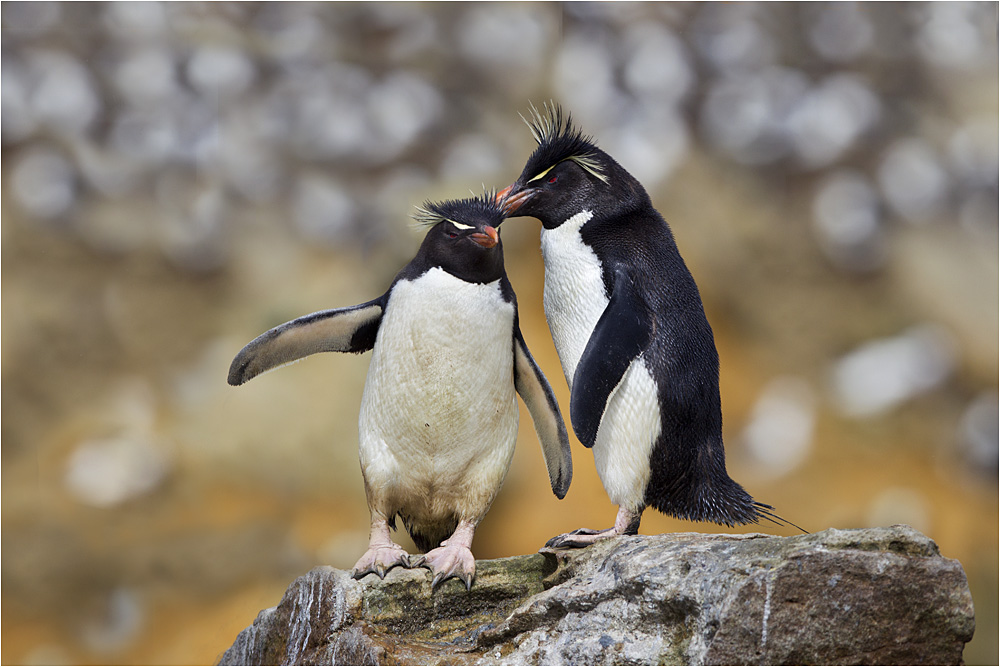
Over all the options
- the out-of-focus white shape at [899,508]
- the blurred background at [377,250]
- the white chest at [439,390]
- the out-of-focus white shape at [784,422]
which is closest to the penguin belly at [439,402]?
the white chest at [439,390]

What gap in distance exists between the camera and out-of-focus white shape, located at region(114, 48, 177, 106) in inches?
144

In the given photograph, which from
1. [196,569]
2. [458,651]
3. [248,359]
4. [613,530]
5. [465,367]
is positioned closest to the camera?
[458,651]

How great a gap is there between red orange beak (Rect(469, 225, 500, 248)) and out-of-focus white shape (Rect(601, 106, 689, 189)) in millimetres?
2104

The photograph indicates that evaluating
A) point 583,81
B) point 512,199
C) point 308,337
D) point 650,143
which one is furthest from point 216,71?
point 512,199

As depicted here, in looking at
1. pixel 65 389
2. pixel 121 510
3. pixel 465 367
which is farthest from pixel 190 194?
pixel 465 367

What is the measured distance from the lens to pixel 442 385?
1808 mm

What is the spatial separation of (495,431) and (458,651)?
1.75 ft

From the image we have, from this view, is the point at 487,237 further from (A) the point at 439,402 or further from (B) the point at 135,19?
(B) the point at 135,19

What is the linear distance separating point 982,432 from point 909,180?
1176 mm

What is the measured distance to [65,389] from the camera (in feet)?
11.5

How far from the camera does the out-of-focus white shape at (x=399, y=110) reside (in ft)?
12.2

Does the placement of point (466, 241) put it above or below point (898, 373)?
below

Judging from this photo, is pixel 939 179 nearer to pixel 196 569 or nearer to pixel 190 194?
pixel 190 194

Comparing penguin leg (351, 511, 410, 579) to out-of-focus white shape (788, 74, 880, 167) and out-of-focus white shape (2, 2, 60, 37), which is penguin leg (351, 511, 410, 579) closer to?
out-of-focus white shape (788, 74, 880, 167)
